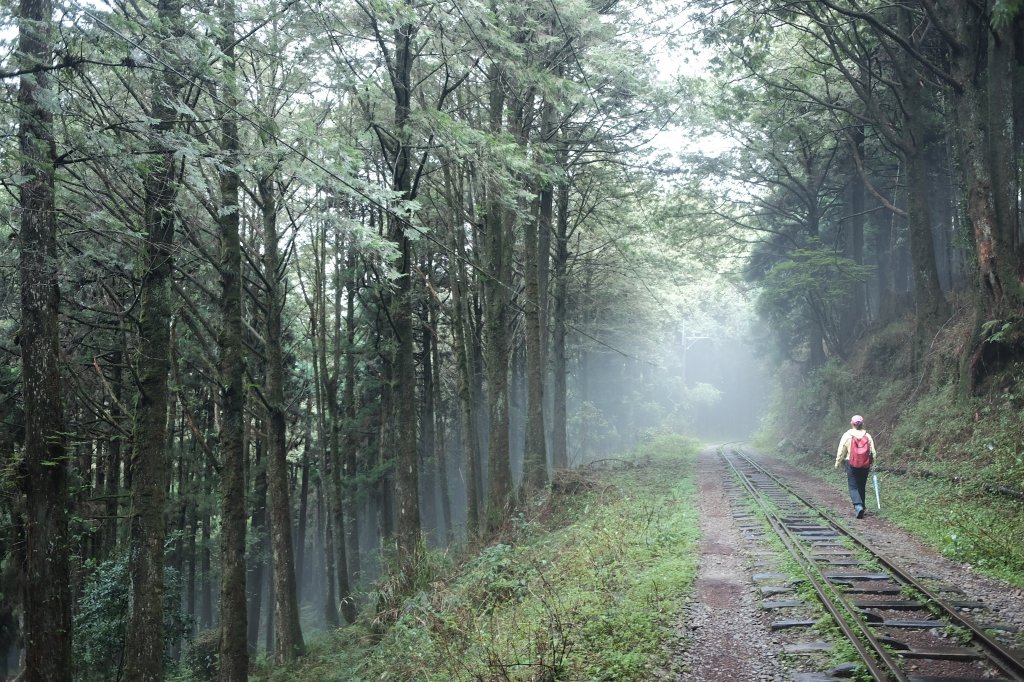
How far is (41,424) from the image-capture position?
7.46 m

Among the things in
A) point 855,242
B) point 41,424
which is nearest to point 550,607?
point 41,424

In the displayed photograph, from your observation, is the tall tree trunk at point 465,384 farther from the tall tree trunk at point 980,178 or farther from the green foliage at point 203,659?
the tall tree trunk at point 980,178

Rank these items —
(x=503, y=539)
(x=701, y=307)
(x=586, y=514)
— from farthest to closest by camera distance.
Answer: (x=701, y=307), (x=586, y=514), (x=503, y=539)

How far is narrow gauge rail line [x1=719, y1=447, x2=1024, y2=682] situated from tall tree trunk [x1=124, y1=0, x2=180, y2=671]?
29.2 ft

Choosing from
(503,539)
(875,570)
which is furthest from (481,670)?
(503,539)

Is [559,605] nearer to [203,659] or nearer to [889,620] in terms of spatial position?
[889,620]

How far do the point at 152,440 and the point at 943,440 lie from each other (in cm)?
1631

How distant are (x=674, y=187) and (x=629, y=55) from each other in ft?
30.8

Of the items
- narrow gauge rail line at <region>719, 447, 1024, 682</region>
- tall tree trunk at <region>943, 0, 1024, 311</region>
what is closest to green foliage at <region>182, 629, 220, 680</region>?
narrow gauge rail line at <region>719, 447, 1024, 682</region>

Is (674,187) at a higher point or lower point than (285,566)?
higher

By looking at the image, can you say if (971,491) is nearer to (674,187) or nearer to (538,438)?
(538,438)

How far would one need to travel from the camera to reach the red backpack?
12305mm

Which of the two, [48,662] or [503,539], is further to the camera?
[503,539]

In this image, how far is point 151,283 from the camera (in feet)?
34.3
